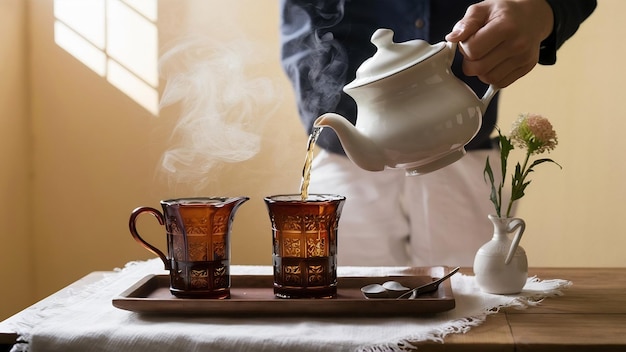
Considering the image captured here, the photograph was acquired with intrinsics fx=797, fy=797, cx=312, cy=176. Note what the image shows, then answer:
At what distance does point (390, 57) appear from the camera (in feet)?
3.68

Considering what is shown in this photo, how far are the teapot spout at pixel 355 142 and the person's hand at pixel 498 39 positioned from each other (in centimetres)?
21

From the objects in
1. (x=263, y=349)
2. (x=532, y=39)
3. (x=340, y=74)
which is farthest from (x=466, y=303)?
(x=340, y=74)

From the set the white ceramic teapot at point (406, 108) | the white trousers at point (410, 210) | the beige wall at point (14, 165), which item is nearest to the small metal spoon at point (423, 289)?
the white ceramic teapot at point (406, 108)

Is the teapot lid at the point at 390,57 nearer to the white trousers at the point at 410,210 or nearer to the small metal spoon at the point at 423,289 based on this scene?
the small metal spoon at the point at 423,289

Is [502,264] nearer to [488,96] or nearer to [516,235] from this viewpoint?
[516,235]

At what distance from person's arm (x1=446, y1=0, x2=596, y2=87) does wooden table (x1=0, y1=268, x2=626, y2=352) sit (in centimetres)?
35

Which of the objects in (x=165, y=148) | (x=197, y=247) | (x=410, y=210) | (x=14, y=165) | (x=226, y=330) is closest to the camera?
(x=226, y=330)

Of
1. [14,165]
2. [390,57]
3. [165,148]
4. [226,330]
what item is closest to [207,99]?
[165,148]

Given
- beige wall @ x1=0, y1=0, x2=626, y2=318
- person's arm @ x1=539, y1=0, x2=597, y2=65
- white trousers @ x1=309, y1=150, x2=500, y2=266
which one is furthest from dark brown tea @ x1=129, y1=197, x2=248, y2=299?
beige wall @ x1=0, y1=0, x2=626, y2=318

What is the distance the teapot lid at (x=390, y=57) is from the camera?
3.66 feet

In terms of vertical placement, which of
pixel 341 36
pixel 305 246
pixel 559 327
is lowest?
pixel 559 327

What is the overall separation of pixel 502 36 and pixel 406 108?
0.68 feet

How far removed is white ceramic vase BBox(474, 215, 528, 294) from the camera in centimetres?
121

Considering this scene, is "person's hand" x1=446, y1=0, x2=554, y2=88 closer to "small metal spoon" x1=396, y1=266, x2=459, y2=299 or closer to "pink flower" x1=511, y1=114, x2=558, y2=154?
"pink flower" x1=511, y1=114, x2=558, y2=154
